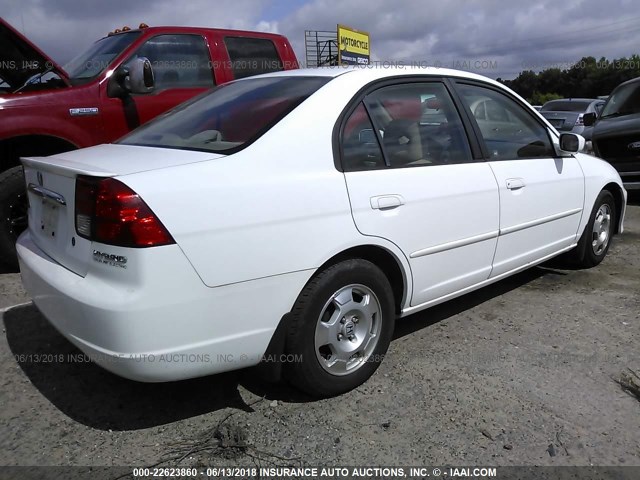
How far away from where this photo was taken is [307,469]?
2.33m

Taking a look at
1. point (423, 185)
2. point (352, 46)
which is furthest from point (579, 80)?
point (423, 185)

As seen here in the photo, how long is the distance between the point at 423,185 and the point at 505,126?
1226 millimetres

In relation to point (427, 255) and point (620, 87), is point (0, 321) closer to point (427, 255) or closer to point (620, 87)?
point (427, 255)

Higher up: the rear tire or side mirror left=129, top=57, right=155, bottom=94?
side mirror left=129, top=57, right=155, bottom=94

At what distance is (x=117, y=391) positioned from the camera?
115 inches

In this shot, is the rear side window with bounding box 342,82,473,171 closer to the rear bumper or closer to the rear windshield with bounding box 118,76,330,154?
the rear windshield with bounding box 118,76,330,154

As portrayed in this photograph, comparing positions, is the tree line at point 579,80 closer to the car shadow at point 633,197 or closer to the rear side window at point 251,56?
the car shadow at point 633,197

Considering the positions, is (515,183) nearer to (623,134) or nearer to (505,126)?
(505,126)

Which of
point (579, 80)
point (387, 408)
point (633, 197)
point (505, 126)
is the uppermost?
point (579, 80)

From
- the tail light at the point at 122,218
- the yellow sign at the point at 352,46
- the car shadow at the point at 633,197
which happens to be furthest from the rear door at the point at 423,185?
the yellow sign at the point at 352,46

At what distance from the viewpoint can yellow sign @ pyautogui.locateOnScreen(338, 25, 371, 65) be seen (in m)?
20.9

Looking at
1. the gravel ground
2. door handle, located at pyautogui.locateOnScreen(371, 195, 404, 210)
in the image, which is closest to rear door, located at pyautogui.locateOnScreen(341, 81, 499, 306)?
door handle, located at pyautogui.locateOnScreen(371, 195, 404, 210)

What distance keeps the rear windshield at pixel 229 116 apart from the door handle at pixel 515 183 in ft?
4.60

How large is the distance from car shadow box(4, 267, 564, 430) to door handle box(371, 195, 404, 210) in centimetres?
99
